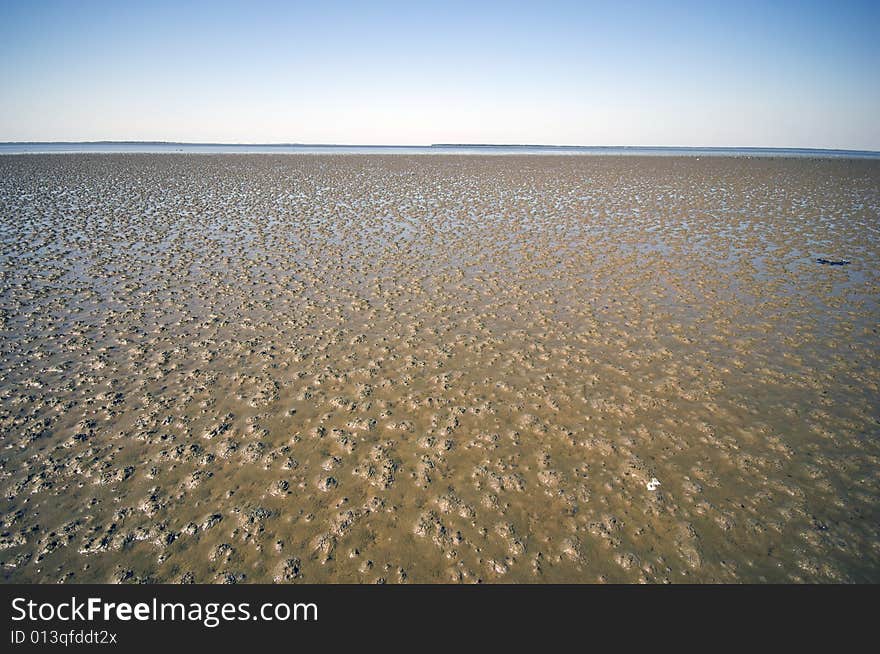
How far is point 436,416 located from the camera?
25.5ft

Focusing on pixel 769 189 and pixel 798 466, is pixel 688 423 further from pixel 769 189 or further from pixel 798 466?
pixel 769 189

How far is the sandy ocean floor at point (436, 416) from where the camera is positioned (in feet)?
17.1

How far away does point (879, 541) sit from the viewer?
5301mm

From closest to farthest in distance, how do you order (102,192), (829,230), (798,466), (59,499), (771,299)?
(59,499), (798,466), (771,299), (829,230), (102,192)

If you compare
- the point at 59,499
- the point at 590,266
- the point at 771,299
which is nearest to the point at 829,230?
the point at 771,299

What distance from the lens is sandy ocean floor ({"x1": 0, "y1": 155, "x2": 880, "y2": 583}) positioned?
521 centimetres

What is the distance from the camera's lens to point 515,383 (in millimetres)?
8797
